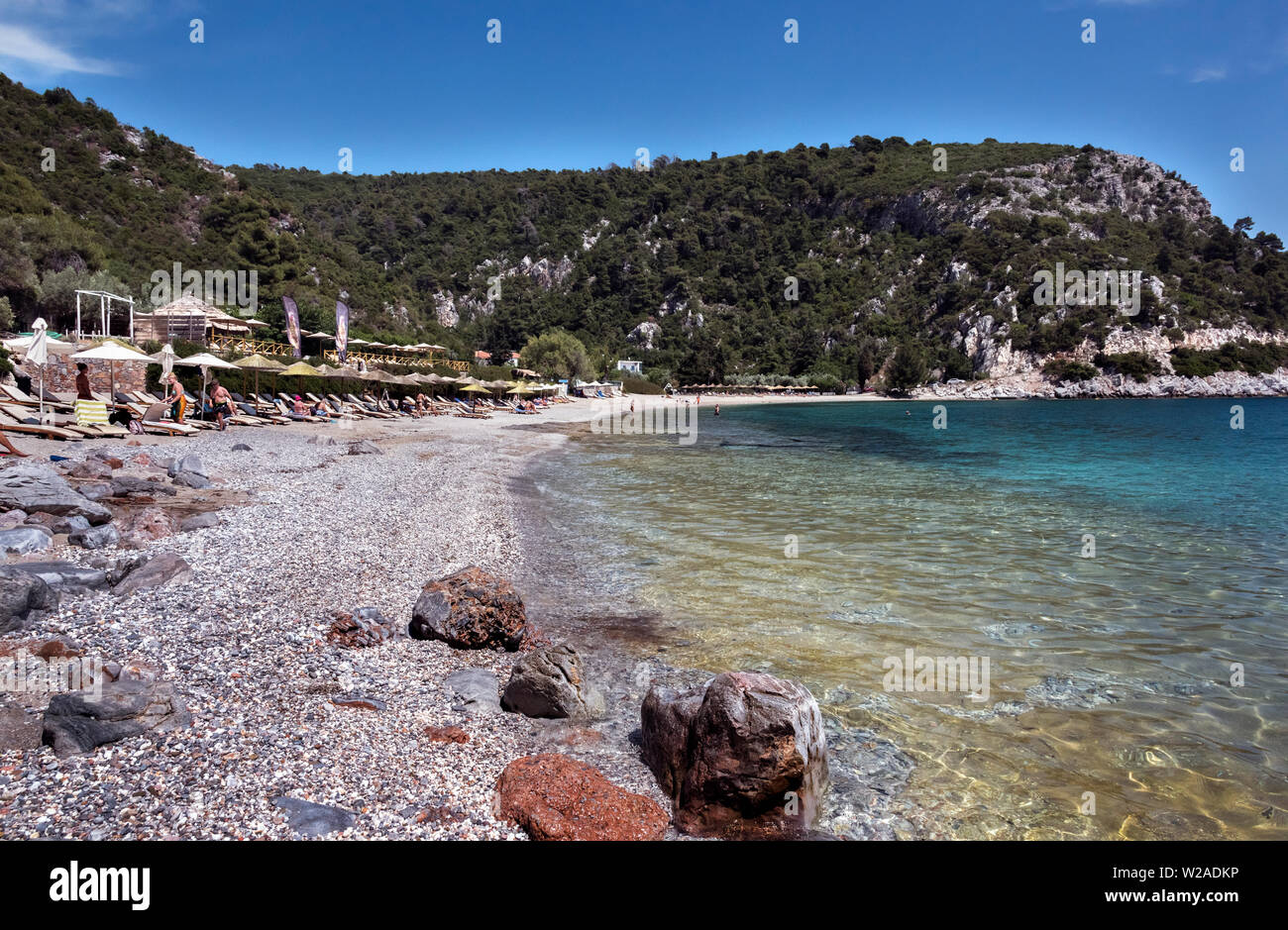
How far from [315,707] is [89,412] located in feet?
63.9

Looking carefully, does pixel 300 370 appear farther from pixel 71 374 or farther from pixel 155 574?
pixel 155 574

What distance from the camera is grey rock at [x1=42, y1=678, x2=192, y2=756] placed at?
3748mm

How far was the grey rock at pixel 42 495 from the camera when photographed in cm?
850

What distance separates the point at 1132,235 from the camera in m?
130

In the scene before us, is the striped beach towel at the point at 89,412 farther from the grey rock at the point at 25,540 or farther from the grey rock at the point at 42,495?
the grey rock at the point at 25,540

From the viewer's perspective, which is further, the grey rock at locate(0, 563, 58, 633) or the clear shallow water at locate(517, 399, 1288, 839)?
the grey rock at locate(0, 563, 58, 633)

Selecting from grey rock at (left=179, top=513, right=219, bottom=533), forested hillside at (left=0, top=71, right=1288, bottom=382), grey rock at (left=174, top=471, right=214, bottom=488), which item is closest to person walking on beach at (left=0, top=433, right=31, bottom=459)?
grey rock at (left=174, top=471, right=214, bottom=488)

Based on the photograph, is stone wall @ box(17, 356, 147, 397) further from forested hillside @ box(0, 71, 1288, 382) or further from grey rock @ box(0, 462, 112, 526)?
forested hillside @ box(0, 71, 1288, 382)

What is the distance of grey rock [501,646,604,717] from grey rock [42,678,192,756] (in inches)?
85.9

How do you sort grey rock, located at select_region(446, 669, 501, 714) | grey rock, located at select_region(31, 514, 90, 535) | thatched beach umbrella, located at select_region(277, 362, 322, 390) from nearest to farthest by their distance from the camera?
grey rock, located at select_region(446, 669, 501, 714) < grey rock, located at select_region(31, 514, 90, 535) < thatched beach umbrella, located at select_region(277, 362, 322, 390)

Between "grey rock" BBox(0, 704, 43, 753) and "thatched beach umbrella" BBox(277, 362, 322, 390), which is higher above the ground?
"thatched beach umbrella" BBox(277, 362, 322, 390)
